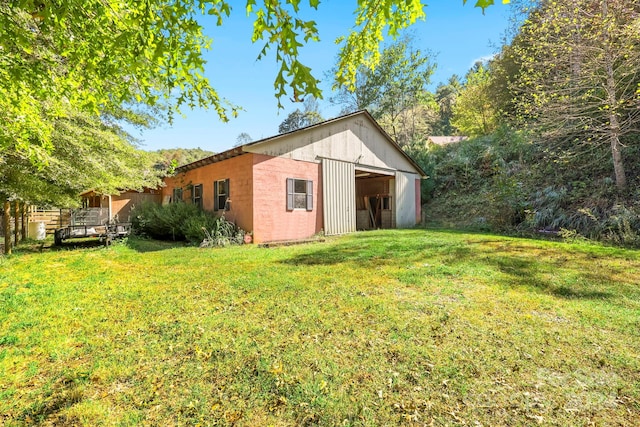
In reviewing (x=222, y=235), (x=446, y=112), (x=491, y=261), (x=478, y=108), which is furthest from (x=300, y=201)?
(x=446, y=112)

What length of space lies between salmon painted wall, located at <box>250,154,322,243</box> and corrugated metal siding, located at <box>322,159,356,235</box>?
1.08 ft

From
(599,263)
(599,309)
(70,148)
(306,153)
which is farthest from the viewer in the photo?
(306,153)

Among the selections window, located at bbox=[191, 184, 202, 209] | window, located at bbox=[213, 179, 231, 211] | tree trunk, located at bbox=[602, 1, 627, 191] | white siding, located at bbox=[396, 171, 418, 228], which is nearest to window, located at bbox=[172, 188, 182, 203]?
window, located at bbox=[191, 184, 202, 209]

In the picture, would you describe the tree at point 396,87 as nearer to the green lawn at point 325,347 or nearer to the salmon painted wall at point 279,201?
the salmon painted wall at point 279,201

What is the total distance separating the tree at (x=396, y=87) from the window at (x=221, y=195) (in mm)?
16992

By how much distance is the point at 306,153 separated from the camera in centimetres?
1054

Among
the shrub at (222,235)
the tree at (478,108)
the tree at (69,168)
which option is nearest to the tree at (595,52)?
the shrub at (222,235)

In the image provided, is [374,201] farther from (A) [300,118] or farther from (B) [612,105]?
(A) [300,118]

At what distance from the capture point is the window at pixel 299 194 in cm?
1007

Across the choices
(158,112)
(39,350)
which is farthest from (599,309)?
(158,112)

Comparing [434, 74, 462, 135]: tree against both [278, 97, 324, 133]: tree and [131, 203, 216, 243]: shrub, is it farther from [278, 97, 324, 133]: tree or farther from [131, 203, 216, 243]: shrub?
[131, 203, 216, 243]: shrub

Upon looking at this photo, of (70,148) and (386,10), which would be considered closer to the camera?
(386,10)

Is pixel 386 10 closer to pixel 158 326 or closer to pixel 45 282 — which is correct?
pixel 158 326

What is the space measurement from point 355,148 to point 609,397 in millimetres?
11000
